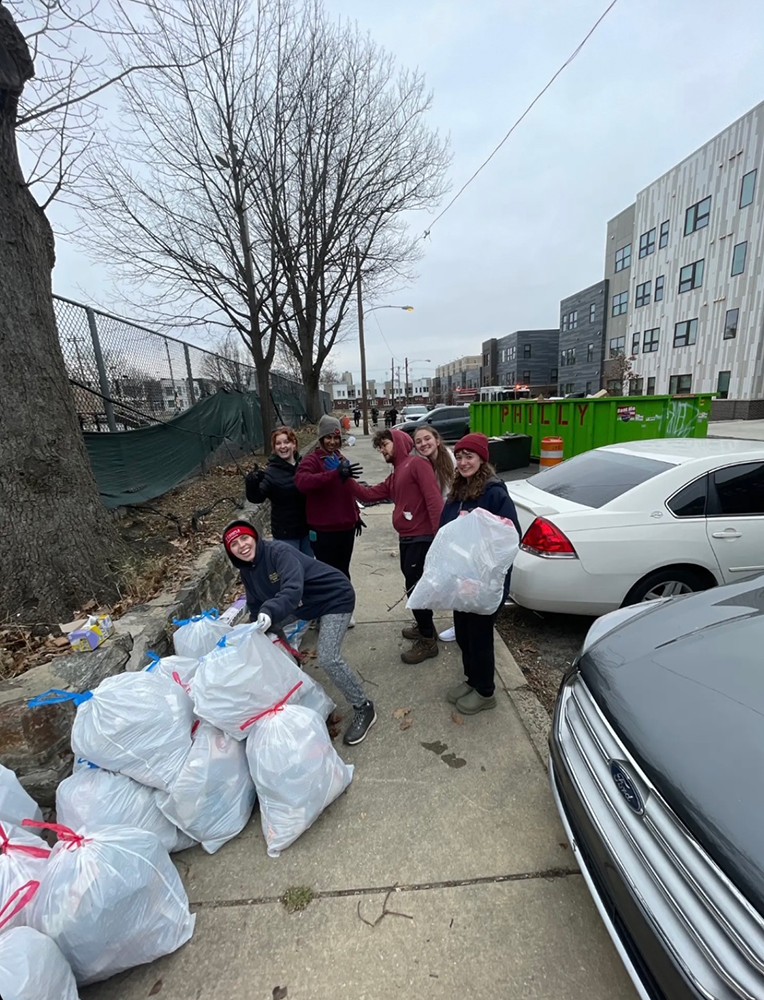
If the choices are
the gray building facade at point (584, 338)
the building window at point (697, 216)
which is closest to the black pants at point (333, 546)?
the building window at point (697, 216)

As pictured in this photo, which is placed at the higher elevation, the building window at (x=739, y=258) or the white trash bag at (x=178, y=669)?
the building window at (x=739, y=258)

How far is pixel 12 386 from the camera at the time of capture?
2805mm

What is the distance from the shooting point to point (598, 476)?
12.3ft

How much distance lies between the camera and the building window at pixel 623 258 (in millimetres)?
32406

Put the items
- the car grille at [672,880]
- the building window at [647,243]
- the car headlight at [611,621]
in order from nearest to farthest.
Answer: the car grille at [672,880] → the car headlight at [611,621] → the building window at [647,243]

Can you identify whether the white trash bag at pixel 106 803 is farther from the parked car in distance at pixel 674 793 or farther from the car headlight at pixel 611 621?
the car headlight at pixel 611 621

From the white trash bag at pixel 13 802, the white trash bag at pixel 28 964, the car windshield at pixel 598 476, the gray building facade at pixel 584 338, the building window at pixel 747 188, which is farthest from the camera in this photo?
the gray building facade at pixel 584 338

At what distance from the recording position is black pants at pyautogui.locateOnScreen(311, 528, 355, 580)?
351cm

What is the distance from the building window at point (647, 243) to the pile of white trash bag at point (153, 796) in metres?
36.5

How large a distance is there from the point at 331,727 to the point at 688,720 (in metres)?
1.88

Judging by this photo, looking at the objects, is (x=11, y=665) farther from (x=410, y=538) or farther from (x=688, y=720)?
(x=688, y=720)

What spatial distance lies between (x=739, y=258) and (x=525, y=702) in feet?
98.0

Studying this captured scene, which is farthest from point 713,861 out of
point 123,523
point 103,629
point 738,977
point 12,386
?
point 123,523

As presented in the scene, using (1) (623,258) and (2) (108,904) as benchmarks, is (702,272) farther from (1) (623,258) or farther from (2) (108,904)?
(2) (108,904)
